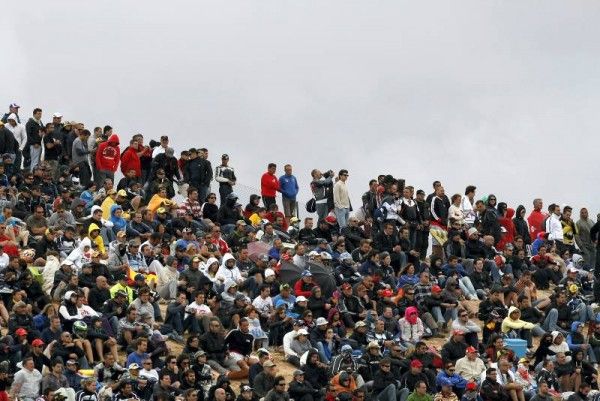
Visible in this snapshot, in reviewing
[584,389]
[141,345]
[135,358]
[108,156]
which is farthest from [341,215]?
[135,358]

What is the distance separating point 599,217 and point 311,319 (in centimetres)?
1136

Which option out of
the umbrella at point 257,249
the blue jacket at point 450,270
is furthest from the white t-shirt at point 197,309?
the blue jacket at point 450,270

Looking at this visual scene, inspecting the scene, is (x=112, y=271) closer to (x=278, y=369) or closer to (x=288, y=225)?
(x=278, y=369)

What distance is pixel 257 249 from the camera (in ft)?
145

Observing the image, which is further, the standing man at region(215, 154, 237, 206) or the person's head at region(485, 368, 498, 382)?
the standing man at region(215, 154, 237, 206)

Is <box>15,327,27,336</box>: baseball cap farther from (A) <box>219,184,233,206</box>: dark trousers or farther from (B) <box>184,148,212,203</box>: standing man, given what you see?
(A) <box>219,184,233,206</box>: dark trousers

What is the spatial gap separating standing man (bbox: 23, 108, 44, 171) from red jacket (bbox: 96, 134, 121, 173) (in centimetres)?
147

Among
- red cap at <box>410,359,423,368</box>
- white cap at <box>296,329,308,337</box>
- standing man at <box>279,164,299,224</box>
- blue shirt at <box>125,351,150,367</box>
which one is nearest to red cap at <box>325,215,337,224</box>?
standing man at <box>279,164,299,224</box>

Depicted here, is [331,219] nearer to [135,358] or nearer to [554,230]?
[554,230]

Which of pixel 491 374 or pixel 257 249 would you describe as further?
pixel 257 249

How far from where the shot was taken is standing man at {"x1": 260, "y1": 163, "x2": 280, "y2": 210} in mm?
49188

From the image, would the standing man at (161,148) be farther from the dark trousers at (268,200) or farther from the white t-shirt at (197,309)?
the white t-shirt at (197,309)

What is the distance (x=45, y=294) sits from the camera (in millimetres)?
37312

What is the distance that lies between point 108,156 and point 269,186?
4119 mm
